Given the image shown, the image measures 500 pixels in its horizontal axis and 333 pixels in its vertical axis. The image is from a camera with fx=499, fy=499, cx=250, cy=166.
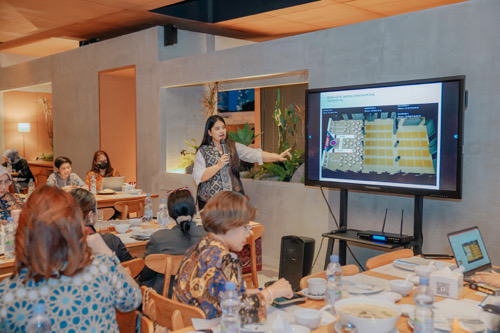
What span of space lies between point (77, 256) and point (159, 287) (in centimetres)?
155

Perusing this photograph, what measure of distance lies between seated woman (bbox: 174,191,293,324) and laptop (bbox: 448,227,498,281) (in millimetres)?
976

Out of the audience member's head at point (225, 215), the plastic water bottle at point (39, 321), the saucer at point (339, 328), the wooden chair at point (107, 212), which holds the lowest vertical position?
the wooden chair at point (107, 212)

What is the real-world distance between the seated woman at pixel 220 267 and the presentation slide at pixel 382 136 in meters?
2.11

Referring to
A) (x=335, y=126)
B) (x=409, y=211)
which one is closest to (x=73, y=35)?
(x=335, y=126)

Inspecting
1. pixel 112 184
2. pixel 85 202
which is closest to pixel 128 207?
pixel 112 184

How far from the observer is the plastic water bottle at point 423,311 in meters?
1.78

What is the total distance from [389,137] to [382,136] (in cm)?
6

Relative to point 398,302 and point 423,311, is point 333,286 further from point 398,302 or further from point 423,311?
point 423,311

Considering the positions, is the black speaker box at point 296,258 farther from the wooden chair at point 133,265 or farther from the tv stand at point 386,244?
the wooden chair at point 133,265

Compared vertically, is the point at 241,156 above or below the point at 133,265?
above

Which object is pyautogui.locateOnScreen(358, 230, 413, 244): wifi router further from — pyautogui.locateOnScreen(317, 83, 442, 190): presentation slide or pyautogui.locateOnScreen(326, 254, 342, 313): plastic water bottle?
pyautogui.locateOnScreen(326, 254, 342, 313): plastic water bottle

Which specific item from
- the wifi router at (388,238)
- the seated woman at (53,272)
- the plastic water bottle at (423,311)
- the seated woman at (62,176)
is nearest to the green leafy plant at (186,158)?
the seated woman at (62,176)

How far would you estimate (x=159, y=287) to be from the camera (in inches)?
125

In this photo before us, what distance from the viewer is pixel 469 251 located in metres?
2.71
